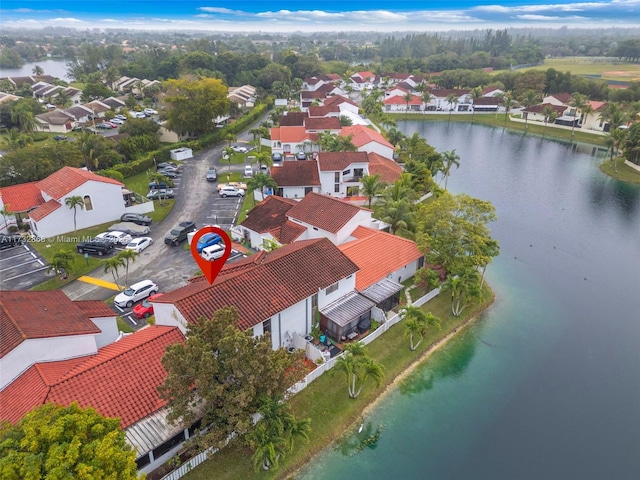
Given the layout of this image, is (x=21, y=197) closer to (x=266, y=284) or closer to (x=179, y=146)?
(x=179, y=146)

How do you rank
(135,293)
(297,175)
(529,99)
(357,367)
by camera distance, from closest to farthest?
(357,367), (135,293), (297,175), (529,99)

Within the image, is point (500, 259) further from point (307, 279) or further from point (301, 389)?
point (301, 389)

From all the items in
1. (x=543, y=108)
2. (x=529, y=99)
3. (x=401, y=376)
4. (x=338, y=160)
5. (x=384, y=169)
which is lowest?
(x=401, y=376)

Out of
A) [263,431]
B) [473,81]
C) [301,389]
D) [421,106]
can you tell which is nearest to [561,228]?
[301,389]

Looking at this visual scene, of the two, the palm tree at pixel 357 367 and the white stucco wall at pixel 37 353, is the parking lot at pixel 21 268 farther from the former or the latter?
the palm tree at pixel 357 367

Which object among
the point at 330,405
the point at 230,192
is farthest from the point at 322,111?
the point at 330,405
